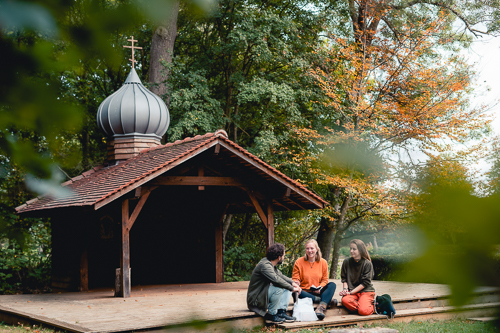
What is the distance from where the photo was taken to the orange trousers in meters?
7.91

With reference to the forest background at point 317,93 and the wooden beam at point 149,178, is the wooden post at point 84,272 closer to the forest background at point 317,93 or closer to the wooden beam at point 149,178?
the forest background at point 317,93

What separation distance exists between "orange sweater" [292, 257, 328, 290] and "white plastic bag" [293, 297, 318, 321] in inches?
21.1

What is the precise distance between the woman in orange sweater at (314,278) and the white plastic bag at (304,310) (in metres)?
0.35

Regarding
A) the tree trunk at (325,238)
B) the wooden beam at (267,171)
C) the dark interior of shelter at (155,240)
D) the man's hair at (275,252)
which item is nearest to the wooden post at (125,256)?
the wooden beam at (267,171)

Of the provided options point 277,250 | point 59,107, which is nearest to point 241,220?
point 277,250

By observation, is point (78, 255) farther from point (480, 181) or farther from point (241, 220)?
point (480, 181)

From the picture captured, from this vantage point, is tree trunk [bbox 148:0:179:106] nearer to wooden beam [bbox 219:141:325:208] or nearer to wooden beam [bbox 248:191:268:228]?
wooden beam [bbox 248:191:268:228]

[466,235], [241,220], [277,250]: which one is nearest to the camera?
[466,235]

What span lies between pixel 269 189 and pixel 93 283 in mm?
5540

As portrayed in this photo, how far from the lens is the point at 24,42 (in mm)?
727

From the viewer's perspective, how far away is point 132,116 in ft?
46.6

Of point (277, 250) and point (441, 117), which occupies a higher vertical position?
point (441, 117)

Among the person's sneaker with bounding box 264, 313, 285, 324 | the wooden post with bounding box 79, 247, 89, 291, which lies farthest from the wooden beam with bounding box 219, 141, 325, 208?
the wooden post with bounding box 79, 247, 89, 291

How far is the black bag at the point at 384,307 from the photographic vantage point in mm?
7867
